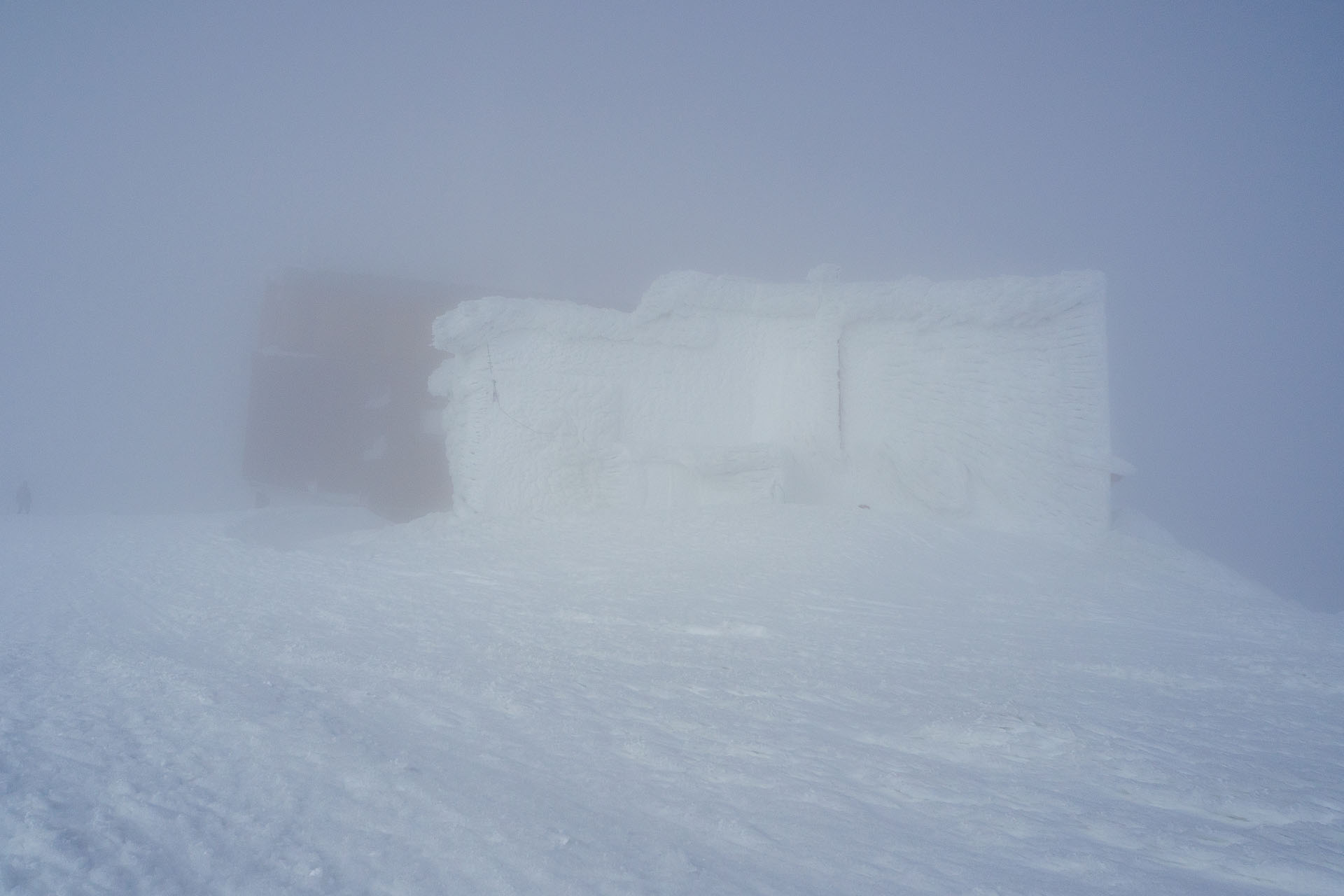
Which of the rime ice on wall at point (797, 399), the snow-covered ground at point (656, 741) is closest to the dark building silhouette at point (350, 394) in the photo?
the rime ice on wall at point (797, 399)

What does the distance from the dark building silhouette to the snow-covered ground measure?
25.3 ft

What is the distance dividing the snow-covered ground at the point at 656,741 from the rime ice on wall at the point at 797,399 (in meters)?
3.06

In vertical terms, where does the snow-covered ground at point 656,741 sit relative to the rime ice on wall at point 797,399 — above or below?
below

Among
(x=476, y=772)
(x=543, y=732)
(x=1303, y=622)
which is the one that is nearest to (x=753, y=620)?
(x=543, y=732)

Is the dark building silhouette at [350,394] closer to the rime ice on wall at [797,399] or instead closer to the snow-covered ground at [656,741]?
the rime ice on wall at [797,399]

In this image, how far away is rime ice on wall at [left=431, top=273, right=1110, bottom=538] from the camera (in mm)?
8336

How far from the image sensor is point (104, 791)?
1.80 metres

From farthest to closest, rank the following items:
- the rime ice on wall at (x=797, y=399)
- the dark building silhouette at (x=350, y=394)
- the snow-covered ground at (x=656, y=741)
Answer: the dark building silhouette at (x=350, y=394), the rime ice on wall at (x=797, y=399), the snow-covered ground at (x=656, y=741)

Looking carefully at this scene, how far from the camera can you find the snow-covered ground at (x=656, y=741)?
163 cm

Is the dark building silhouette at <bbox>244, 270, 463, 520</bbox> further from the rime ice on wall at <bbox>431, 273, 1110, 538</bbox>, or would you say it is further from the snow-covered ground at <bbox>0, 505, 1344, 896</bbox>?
the snow-covered ground at <bbox>0, 505, 1344, 896</bbox>

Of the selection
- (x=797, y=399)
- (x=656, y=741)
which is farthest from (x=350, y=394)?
(x=656, y=741)

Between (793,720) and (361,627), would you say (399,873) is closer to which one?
(793,720)

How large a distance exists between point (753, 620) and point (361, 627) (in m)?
2.34

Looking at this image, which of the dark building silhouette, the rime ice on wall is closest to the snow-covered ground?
the rime ice on wall
